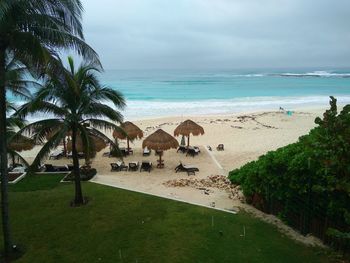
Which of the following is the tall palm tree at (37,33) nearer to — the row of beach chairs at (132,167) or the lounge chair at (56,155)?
the row of beach chairs at (132,167)

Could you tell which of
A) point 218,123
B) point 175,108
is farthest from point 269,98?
point 218,123

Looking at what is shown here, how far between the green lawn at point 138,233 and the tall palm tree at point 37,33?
2084mm

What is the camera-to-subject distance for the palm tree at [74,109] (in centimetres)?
1004

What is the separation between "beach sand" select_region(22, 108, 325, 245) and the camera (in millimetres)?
13047

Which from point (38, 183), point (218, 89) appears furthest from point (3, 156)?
point (218, 89)

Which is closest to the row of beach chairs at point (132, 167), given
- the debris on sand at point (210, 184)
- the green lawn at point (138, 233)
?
the debris on sand at point (210, 184)

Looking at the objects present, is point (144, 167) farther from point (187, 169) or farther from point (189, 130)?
point (189, 130)

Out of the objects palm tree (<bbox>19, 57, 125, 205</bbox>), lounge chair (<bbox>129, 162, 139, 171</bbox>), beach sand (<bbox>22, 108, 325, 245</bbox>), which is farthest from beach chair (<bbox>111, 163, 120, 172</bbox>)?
palm tree (<bbox>19, 57, 125, 205</bbox>)

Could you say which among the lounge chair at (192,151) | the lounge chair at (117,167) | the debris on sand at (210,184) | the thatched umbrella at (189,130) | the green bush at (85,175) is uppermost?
the thatched umbrella at (189,130)

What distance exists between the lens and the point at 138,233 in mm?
9438

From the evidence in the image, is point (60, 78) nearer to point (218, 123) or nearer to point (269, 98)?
point (218, 123)

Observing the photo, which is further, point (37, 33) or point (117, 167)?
point (117, 167)

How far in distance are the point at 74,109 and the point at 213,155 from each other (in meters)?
Answer: 10.6

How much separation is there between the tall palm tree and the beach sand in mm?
6584
